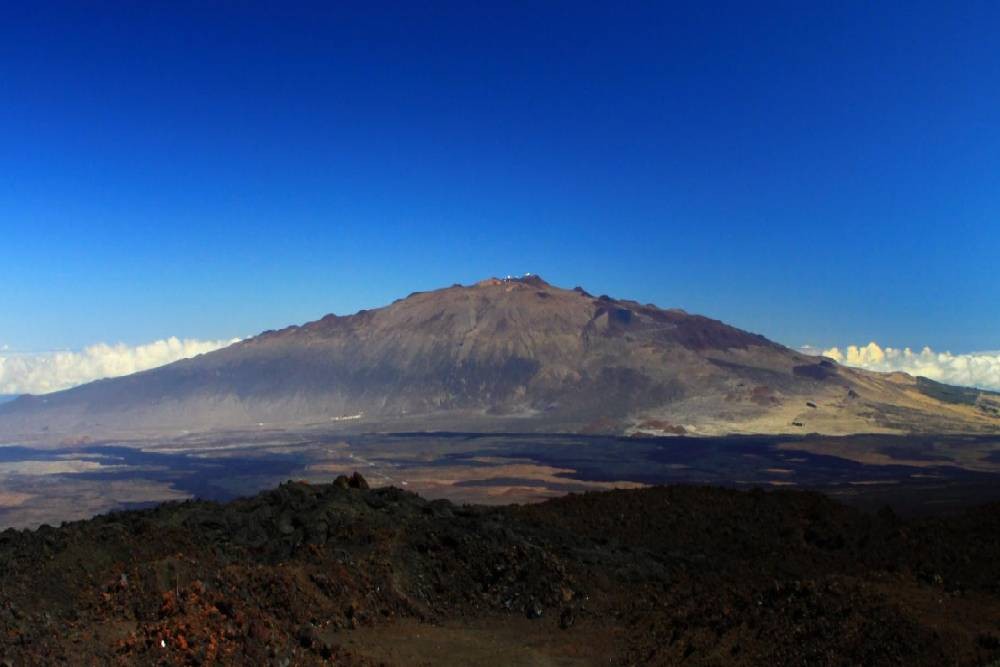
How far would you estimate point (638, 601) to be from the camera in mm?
20734

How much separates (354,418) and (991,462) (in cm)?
13682

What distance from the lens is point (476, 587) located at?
21.2 meters

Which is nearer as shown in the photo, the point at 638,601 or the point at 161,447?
the point at 638,601

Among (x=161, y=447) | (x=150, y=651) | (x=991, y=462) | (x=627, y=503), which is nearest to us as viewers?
(x=150, y=651)

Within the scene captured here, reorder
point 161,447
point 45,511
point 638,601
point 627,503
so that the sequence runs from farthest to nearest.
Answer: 1. point 161,447
2. point 45,511
3. point 627,503
4. point 638,601

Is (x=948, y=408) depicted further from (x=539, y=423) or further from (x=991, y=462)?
(x=539, y=423)

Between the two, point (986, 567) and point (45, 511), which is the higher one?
point (986, 567)

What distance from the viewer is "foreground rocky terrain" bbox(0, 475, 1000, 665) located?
583 inches

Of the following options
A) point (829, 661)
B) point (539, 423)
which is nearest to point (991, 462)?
point (539, 423)

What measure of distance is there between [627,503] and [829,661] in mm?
17494

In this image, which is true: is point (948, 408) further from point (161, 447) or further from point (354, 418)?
point (161, 447)

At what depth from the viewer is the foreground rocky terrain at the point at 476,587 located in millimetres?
14812

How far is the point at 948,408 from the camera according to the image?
170875 mm

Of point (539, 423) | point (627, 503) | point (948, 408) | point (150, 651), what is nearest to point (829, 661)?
point (150, 651)
